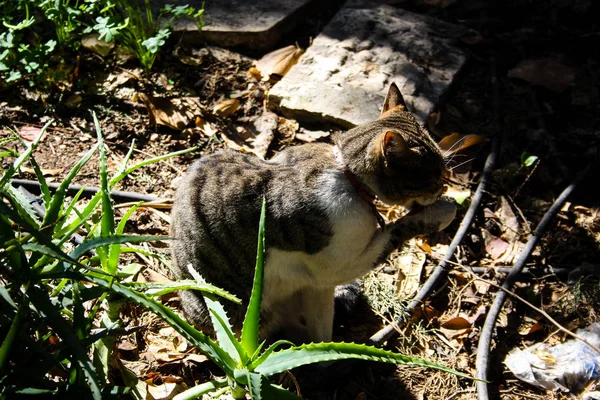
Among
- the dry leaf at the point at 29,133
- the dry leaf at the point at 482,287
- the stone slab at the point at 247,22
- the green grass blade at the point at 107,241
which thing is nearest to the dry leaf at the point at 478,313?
the dry leaf at the point at 482,287

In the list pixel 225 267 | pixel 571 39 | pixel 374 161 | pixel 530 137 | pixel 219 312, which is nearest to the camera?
pixel 219 312

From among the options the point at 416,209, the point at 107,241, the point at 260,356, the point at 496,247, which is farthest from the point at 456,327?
the point at 107,241

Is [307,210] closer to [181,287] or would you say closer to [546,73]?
[181,287]

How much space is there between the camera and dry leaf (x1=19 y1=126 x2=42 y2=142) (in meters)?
4.17

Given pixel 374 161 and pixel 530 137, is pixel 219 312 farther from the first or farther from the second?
pixel 530 137

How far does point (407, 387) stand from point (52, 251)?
2.04m

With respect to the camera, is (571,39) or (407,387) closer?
(407,387)

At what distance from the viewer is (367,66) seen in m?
4.91

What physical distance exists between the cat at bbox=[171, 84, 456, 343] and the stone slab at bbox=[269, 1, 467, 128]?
1349mm

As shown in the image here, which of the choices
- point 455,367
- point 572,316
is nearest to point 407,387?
point 455,367

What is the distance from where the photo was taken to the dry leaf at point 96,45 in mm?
4727

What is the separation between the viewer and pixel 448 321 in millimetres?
3623

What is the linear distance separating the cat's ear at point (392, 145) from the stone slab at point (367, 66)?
5.04ft

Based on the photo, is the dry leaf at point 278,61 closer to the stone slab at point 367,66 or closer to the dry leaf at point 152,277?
the stone slab at point 367,66
